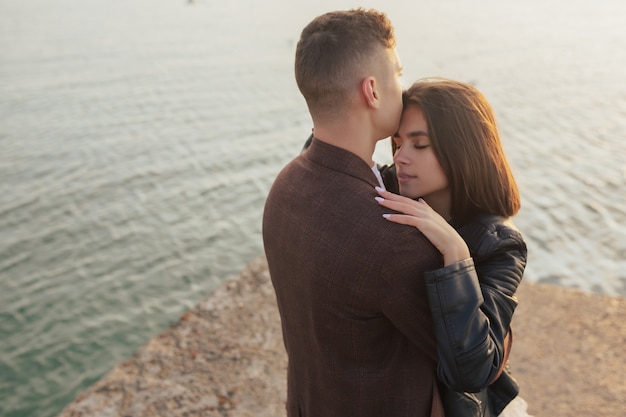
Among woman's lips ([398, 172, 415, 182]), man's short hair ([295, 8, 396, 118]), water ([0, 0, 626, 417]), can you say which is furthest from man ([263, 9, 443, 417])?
water ([0, 0, 626, 417])

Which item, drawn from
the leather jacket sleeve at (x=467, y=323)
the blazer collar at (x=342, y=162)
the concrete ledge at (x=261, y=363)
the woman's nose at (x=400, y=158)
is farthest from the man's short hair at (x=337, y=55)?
the concrete ledge at (x=261, y=363)

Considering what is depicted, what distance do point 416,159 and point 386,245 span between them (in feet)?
3.02

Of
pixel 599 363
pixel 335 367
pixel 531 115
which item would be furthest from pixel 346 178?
pixel 531 115

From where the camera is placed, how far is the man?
207cm

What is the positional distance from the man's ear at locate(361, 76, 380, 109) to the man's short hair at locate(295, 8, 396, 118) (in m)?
0.03

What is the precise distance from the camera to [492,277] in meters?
2.53

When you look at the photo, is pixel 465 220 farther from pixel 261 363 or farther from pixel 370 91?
pixel 261 363

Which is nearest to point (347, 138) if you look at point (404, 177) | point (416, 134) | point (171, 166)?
point (416, 134)

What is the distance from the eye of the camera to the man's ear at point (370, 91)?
2338 mm

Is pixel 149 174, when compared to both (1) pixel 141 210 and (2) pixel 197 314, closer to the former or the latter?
(1) pixel 141 210

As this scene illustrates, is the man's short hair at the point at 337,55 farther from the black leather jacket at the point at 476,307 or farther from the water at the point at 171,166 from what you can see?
the water at the point at 171,166

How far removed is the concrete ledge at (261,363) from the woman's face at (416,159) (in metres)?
3.40

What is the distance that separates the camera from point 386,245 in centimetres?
202

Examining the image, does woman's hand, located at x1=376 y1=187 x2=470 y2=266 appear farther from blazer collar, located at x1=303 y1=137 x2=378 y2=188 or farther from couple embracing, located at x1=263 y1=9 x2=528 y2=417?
blazer collar, located at x1=303 y1=137 x2=378 y2=188
